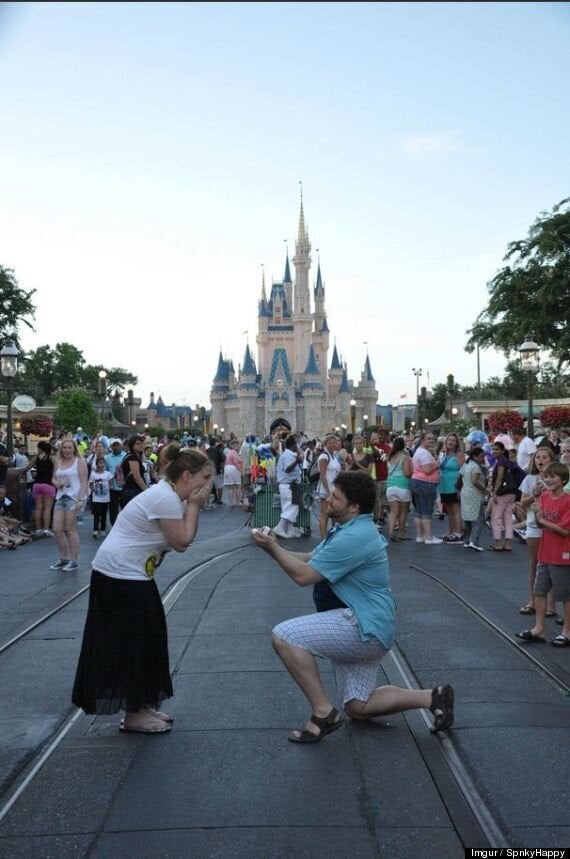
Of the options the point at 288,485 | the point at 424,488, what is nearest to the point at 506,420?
the point at 424,488

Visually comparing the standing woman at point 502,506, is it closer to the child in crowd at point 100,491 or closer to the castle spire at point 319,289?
the child in crowd at point 100,491

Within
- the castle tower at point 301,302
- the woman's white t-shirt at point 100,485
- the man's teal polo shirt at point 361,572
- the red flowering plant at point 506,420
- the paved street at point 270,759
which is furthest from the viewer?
the castle tower at point 301,302

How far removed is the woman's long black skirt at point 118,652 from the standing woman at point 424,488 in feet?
31.8

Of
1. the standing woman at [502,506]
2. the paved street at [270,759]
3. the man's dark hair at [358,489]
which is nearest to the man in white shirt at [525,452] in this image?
the standing woman at [502,506]

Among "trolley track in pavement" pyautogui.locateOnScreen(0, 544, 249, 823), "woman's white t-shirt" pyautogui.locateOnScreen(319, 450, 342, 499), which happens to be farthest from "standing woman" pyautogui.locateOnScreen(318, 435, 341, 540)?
"trolley track in pavement" pyautogui.locateOnScreen(0, 544, 249, 823)

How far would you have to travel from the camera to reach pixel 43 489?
1565cm

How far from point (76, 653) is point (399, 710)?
121 inches

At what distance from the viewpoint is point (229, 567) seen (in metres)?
11.9

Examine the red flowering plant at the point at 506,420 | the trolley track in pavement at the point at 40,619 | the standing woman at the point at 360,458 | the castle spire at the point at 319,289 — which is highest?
the castle spire at the point at 319,289

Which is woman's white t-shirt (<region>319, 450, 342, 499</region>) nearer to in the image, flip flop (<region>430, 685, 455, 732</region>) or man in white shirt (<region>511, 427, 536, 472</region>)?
man in white shirt (<region>511, 427, 536, 472</region>)

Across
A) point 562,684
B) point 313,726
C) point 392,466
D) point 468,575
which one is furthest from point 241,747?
point 392,466

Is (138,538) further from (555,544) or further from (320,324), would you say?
(320,324)

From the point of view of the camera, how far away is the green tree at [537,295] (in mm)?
36812

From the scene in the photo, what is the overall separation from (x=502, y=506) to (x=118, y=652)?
987 centimetres
